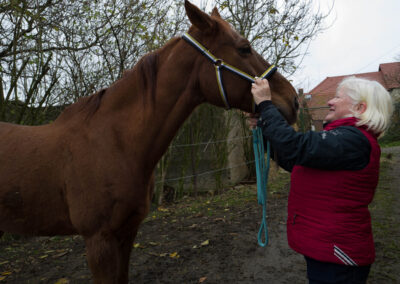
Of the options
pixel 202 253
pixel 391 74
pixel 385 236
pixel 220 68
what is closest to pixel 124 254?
pixel 220 68

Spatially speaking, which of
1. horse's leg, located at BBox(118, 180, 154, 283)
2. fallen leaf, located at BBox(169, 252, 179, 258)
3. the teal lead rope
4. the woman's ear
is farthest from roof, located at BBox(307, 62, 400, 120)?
horse's leg, located at BBox(118, 180, 154, 283)

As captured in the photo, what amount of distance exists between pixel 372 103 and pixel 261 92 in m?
0.59

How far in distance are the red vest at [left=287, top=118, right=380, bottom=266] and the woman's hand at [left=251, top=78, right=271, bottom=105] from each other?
501 mm

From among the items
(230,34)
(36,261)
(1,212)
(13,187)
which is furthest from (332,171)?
(36,261)

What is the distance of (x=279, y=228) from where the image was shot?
4.14 meters

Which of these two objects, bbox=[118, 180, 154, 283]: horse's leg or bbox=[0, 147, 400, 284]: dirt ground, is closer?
bbox=[118, 180, 154, 283]: horse's leg

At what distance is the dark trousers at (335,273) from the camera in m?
1.36

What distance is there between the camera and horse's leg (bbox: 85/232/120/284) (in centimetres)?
158

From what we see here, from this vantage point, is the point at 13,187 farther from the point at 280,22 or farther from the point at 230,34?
the point at 280,22

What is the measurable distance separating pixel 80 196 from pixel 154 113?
27.8 inches

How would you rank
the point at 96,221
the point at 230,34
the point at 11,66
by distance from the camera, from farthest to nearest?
the point at 11,66
the point at 230,34
the point at 96,221

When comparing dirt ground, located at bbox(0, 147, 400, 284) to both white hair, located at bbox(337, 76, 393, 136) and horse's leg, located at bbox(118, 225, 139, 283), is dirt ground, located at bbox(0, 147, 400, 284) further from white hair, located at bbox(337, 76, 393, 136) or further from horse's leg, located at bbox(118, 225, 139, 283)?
white hair, located at bbox(337, 76, 393, 136)

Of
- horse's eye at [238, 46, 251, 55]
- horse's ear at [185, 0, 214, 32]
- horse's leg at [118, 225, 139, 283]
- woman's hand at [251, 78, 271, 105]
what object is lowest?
horse's leg at [118, 225, 139, 283]

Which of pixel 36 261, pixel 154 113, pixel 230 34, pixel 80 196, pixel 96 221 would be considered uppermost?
pixel 230 34
